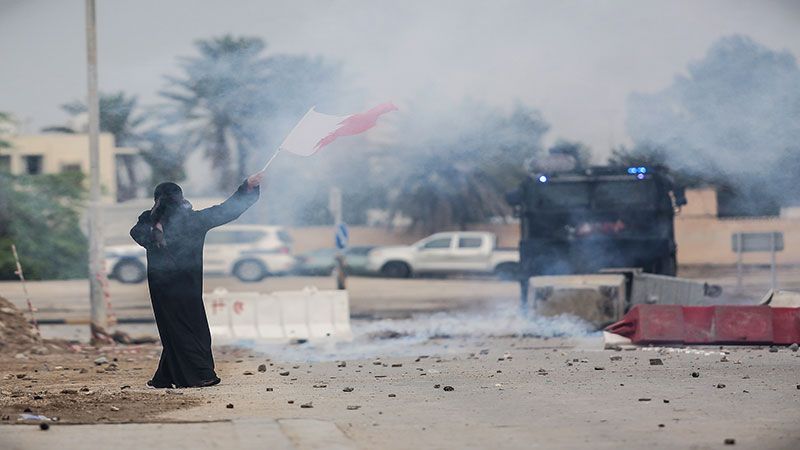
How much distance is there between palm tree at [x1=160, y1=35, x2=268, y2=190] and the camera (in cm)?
2392

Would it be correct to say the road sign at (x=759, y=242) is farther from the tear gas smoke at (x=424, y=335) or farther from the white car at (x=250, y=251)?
the white car at (x=250, y=251)

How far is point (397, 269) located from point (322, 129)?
3220 cm

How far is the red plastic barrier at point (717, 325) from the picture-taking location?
14.5m

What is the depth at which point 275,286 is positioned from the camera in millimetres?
38969

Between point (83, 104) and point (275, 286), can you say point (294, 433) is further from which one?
point (83, 104)

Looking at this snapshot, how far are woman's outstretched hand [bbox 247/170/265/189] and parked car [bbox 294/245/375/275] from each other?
33.4 m

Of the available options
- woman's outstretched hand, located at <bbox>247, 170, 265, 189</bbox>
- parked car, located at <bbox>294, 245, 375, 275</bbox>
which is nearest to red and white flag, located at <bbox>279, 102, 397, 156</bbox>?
woman's outstretched hand, located at <bbox>247, 170, 265, 189</bbox>

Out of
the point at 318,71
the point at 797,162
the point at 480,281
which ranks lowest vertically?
the point at 480,281

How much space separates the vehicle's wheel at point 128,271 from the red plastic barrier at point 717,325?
27.9 meters

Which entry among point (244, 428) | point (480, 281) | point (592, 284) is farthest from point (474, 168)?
point (244, 428)

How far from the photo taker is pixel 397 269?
144 ft

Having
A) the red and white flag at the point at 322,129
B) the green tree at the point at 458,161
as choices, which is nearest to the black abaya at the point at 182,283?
the red and white flag at the point at 322,129

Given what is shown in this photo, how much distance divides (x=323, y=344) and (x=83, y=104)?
142ft

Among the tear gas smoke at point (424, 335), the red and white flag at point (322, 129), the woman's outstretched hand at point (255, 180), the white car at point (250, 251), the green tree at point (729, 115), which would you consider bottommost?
the tear gas smoke at point (424, 335)
